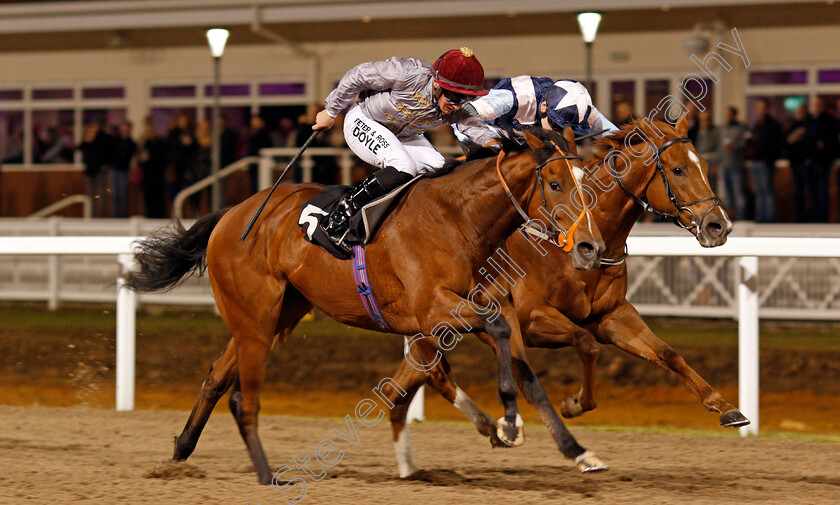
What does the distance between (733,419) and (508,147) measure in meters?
1.39

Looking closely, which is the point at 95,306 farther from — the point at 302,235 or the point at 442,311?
the point at 442,311

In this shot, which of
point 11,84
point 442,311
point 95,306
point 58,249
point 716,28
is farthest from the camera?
point 11,84

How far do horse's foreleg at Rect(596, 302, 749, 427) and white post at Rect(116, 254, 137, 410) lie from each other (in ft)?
9.93

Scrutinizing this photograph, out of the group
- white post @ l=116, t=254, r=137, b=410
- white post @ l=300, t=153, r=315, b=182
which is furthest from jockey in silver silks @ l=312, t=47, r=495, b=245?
white post @ l=300, t=153, r=315, b=182

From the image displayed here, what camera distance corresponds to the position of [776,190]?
11.5 m

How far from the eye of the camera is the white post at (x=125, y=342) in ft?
21.5

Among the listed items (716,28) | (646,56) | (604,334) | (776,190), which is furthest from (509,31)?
(604,334)

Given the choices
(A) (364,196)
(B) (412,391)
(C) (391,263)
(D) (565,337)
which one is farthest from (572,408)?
(A) (364,196)

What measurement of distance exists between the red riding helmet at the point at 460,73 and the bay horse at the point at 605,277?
0.81 m

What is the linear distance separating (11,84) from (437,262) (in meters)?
13.1

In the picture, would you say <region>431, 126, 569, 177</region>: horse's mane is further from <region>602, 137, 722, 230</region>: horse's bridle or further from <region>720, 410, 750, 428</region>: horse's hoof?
<region>720, 410, 750, 428</region>: horse's hoof

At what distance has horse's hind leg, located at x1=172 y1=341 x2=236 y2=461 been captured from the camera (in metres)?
4.88

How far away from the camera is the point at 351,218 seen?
4.54m

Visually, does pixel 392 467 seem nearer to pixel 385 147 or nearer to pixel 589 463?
pixel 589 463
